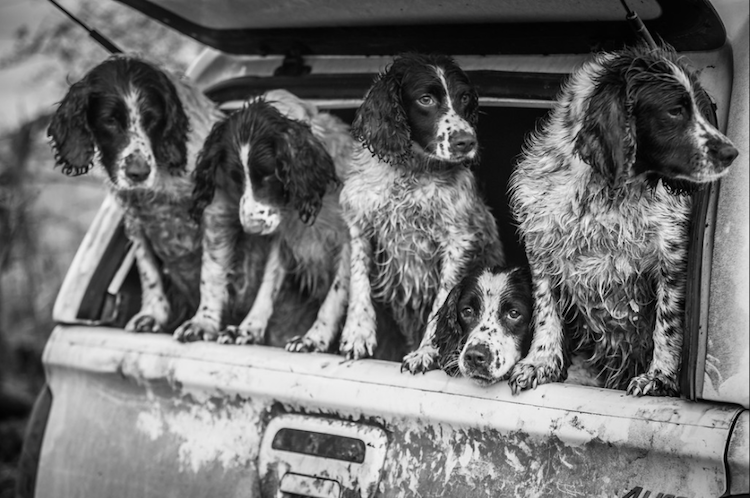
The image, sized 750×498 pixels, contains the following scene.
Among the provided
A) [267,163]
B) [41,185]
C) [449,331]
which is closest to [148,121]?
[267,163]

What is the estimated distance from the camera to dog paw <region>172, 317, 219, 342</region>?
3.58 metres

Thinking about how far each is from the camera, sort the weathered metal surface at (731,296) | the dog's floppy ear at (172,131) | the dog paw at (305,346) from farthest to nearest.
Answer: the dog's floppy ear at (172,131)
the dog paw at (305,346)
the weathered metal surface at (731,296)

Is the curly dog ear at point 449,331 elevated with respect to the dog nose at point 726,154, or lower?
lower

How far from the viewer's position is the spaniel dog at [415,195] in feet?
11.0

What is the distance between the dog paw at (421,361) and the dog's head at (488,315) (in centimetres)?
3

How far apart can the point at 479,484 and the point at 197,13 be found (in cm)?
251

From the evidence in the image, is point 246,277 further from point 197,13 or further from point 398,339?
point 197,13

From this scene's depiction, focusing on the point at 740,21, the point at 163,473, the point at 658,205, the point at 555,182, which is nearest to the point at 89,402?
the point at 163,473

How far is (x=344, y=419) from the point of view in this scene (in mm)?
2799

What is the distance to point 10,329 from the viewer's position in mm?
7805

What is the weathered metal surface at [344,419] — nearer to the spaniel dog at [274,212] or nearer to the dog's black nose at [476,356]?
the dog's black nose at [476,356]

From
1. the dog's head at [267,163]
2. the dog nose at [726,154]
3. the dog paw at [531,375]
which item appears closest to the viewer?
the dog nose at [726,154]

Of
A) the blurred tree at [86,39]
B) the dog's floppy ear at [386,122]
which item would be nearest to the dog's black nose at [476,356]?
the dog's floppy ear at [386,122]

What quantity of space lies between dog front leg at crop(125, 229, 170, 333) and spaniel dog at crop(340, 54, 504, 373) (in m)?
1.05
